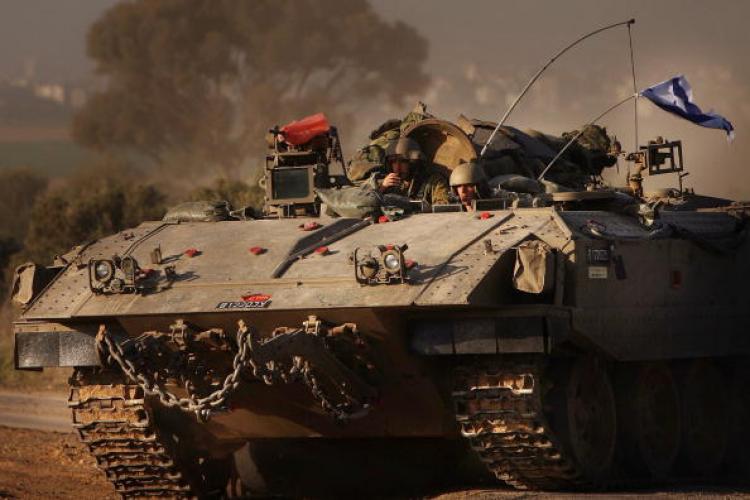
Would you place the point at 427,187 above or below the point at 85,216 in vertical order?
below

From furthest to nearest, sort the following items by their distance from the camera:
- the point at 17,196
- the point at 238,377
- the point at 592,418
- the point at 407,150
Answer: the point at 17,196
the point at 407,150
the point at 592,418
the point at 238,377

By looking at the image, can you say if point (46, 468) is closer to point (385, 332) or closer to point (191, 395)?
point (191, 395)

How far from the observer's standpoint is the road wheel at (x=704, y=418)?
64.9 ft

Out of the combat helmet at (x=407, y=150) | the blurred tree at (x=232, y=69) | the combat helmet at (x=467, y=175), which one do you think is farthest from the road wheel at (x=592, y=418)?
the blurred tree at (x=232, y=69)

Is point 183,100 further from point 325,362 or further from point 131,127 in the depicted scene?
point 325,362

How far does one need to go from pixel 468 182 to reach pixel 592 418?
7.85ft

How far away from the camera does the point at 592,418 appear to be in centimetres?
1761

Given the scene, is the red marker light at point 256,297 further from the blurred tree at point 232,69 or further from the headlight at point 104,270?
the blurred tree at point 232,69

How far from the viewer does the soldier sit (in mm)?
19438

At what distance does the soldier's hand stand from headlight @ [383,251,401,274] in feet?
9.34

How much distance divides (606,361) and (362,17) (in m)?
37.5

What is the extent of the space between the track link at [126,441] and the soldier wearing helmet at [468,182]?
11.1ft

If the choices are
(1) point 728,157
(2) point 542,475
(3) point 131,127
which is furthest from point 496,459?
(3) point 131,127

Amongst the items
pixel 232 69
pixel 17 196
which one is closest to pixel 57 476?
pixel 232 69
